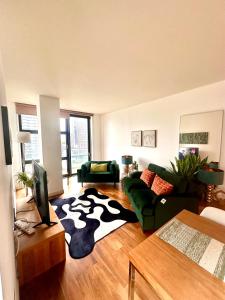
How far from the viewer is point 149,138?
3.75 metres

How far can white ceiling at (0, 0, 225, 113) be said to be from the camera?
109cm

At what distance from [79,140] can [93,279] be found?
169 inches

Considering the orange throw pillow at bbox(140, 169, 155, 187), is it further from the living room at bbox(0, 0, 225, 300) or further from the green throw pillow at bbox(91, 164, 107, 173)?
the green throw pillow at bbox(91, 164, 107, 173)

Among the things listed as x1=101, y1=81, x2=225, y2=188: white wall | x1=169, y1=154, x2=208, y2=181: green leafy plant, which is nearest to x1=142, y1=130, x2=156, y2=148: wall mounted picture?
x1=101, y1=81, x2=225, y2=188: white wall

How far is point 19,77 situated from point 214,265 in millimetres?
3136

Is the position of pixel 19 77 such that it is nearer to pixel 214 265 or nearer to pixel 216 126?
pixel 214 265

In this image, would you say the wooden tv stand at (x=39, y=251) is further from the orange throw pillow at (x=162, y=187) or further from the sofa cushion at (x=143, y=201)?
the orange throw pillow at (x=162, y=187)

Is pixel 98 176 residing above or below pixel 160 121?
below

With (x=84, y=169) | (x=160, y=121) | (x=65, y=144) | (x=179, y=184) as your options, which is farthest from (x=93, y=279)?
(x=65, y=144)

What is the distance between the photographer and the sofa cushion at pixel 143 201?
6.68 feet

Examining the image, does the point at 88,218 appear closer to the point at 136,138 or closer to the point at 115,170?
the point at 115,170

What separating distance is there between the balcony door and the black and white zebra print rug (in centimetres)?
204

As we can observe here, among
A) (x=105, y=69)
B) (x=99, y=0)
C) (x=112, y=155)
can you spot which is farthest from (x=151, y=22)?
(x=112, y=155)

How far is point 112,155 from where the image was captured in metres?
5.11
